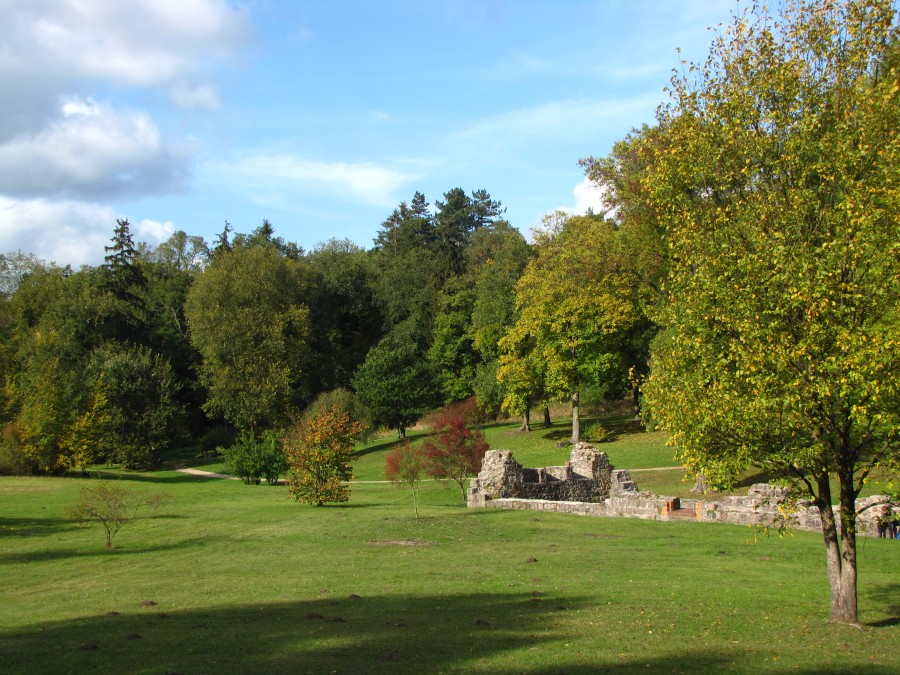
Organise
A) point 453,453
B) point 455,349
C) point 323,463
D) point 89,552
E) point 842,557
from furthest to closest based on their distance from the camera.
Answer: point 455,349 → point 453,453 → point 323,463 → point 89,552 → point 842,557

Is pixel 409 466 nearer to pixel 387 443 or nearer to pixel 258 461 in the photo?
pixel 258 461

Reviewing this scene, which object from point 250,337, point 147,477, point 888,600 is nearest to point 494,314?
point 250,337

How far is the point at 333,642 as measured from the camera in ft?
32.7

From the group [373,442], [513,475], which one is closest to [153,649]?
[513,475]

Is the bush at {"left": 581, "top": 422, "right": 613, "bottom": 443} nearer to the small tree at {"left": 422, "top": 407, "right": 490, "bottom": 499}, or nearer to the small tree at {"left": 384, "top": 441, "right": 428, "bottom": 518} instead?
the small tree at {"left": 422, "top": 407, "right": 490, "bottom": 499}

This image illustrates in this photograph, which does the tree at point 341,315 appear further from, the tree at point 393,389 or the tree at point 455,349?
the tree at point 393,389

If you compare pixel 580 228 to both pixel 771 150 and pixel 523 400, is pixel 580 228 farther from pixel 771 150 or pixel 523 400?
pixel 771 150

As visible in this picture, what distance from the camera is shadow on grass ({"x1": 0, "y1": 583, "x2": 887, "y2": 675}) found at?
884cm

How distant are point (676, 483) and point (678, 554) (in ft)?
46.2

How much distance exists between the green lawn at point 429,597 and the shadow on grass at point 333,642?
5 cm


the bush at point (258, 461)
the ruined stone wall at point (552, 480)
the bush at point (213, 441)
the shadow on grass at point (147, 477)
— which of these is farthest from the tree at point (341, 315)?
the ruined stone wall at point (552, 480)

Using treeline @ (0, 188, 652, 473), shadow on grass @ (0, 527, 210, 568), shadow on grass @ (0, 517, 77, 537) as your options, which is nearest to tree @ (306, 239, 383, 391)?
treeline @ (0, 188, 652, 473)

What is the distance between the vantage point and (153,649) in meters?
9.59

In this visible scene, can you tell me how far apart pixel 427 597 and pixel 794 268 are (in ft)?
27.1
